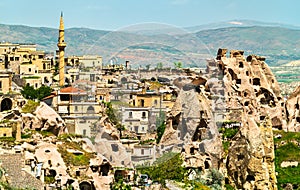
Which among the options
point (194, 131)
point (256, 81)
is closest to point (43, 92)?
point (194, 131)

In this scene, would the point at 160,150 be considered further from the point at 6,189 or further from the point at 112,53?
the point at 6,189

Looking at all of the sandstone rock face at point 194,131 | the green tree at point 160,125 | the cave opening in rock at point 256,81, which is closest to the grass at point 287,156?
the sandstone rock face at point 194,131

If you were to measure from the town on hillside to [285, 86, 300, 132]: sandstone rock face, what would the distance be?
2.3 inches

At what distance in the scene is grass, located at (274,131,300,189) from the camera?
31094mm

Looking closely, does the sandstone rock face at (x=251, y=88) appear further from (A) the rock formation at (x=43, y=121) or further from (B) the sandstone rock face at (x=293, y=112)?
(A) the rock formation at (x=43, y=121)

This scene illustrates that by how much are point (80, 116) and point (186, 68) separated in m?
7.24

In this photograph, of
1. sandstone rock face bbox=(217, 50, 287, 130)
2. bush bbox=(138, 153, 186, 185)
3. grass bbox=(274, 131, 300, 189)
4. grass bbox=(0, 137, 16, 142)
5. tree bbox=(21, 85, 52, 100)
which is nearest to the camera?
grass bbox=(0, 137, 16, 142)

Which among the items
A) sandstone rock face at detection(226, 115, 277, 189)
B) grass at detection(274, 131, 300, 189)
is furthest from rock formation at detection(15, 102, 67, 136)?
grass at detection(274, 131, 300, 189)

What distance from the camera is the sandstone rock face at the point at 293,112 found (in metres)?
40.3

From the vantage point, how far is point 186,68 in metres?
36.8

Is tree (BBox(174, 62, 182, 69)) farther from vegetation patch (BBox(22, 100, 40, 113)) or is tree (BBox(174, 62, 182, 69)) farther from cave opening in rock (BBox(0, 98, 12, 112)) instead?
cave opening in rock (BBox(0, 98, 12, 112))

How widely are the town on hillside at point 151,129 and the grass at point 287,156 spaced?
25 cm

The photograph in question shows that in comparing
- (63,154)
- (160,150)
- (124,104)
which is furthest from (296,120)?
(63,154)

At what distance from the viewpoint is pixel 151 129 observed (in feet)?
109
